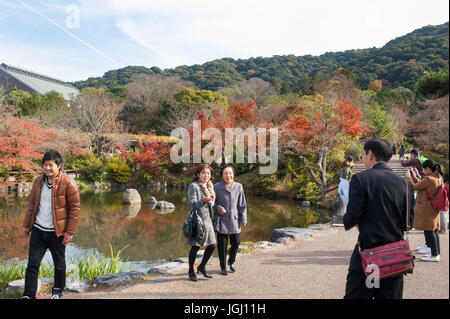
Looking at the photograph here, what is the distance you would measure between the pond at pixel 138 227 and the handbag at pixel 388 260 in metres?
4.08

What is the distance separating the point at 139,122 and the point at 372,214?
2666 centimetres

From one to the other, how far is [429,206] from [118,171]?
15440mm

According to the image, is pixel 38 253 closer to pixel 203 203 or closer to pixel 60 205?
pixel 60 205

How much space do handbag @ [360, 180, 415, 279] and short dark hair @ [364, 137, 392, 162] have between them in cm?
52

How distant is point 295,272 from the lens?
3861 mm

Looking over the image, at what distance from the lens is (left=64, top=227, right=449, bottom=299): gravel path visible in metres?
3.07

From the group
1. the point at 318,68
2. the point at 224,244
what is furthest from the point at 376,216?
the point at 318,68

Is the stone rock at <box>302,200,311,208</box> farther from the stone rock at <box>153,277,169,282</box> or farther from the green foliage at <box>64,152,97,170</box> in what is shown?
the green foliage at <box>64,152,97,170</box>

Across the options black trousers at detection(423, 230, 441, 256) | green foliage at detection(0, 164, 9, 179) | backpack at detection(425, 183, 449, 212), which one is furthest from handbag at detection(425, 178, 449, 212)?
green foliage at detection(0, 164, 9, 179)

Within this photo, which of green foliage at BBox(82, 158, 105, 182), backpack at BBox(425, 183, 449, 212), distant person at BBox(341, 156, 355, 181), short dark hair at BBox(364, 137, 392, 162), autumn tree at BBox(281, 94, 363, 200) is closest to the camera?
short dark hair at BBox(364, 137, 392, 162)

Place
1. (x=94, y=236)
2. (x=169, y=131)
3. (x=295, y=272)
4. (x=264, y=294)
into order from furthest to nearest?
(x=169, y=131) → (x=94, y=236) → (x=295, y=272) → (x=264, y=294)

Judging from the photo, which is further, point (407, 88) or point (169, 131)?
point (169, 131)
